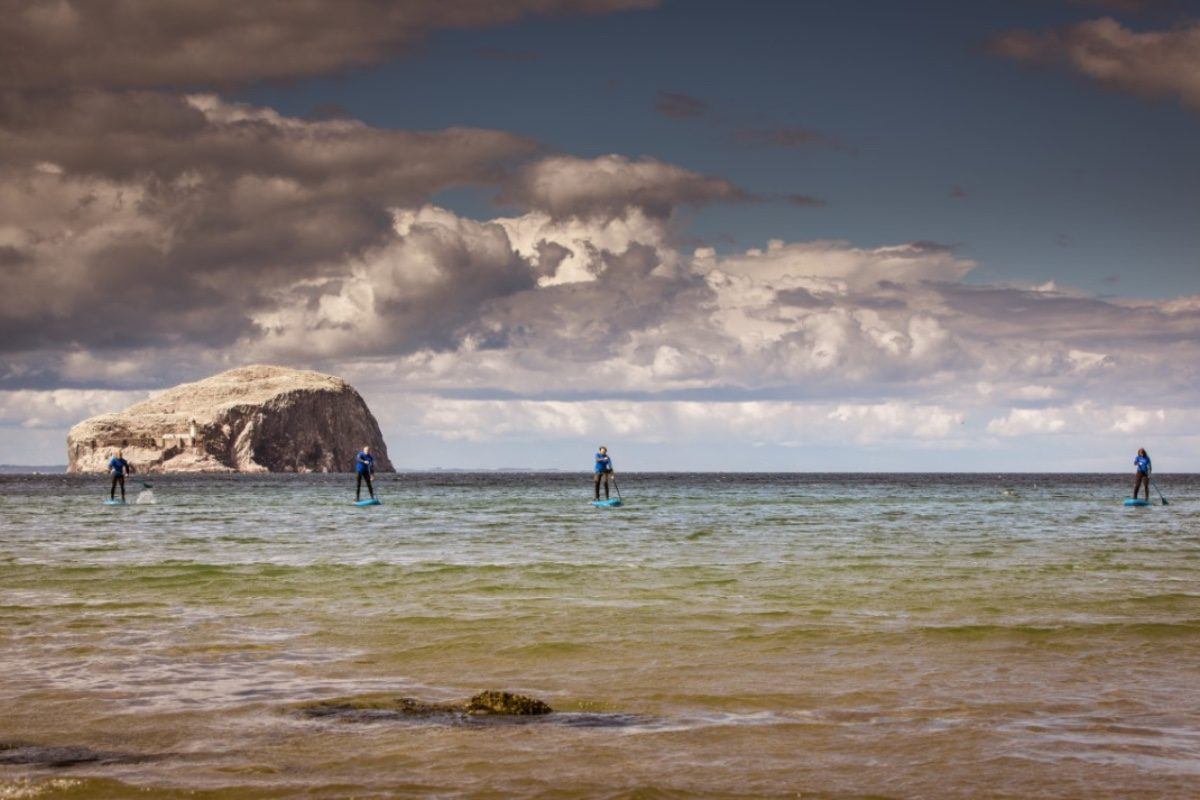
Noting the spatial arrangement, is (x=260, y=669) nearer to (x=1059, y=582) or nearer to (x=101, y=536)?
(x=1059, y=582)

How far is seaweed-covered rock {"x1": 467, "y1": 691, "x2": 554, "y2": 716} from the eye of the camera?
9.24m

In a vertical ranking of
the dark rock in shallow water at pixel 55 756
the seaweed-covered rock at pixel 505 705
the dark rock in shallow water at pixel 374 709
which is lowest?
the dark rock in shallow water at pixel 374 709

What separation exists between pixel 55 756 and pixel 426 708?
286cm

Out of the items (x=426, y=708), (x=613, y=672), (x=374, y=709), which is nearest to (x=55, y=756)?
(x=374, y=709)

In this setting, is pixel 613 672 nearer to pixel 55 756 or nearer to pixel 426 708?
pixel 426 708

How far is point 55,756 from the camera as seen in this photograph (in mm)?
7844

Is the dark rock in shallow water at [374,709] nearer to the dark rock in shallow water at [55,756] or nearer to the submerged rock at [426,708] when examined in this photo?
the submerged rock at [426,708]

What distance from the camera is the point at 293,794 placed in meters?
6.98

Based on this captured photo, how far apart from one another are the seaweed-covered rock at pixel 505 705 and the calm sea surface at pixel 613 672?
0.19m

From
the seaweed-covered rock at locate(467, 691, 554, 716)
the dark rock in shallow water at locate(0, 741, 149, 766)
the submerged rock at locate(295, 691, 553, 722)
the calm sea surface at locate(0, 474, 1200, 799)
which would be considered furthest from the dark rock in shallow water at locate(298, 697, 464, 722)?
Answer: the dark rock in shallow water at locate(0, 741, 149, 766)

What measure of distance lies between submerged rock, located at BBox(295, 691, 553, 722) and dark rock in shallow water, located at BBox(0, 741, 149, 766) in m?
1.68

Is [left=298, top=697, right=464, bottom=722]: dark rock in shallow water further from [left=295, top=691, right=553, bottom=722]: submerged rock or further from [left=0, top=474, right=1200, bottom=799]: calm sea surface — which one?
[left=0, top=474, right=1200, bottom=799]: calm sea surface

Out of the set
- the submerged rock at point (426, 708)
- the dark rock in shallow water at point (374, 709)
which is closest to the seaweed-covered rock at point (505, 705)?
the submerged rock at point (426, 708)

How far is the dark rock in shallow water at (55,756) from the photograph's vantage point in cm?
770
